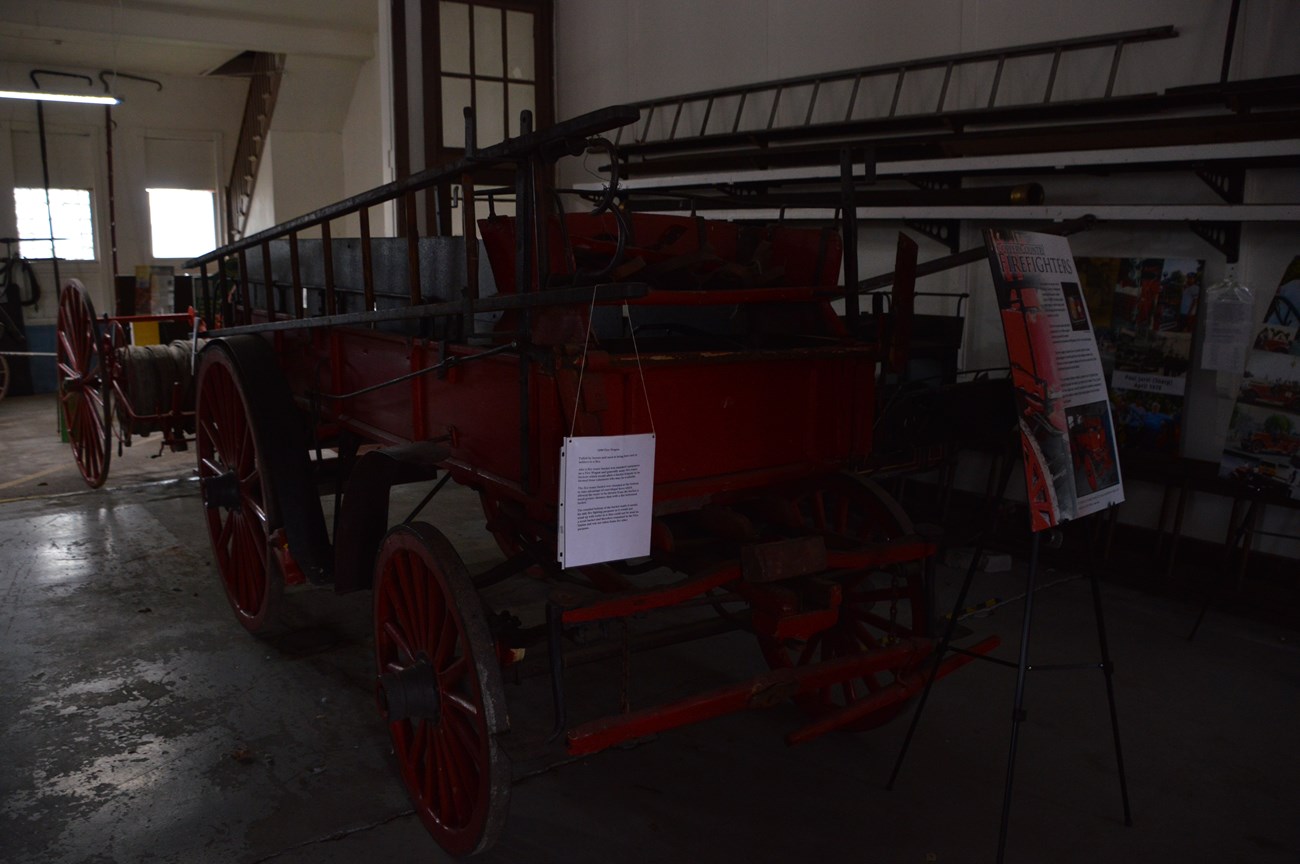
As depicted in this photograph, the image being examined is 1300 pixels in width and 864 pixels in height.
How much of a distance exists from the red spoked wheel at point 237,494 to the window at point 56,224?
8.36m

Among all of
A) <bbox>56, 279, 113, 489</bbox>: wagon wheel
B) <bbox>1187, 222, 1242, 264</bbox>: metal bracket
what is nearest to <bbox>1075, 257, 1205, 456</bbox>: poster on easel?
<bbox>1187, 222, 1242, 264</bbox>: metal bracket

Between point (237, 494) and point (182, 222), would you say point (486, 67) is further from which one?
point (182, 222)

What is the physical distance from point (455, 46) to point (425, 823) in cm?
589

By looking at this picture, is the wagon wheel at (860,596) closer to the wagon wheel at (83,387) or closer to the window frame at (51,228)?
the wagon wheel at (83,387)

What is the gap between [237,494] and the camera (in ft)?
11.2

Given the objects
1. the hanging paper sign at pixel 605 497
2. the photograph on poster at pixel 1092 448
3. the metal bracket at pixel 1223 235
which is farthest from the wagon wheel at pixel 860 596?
the metal bracket at pixel 1223 235

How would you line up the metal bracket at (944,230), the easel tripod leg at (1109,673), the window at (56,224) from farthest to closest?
the window at (56,224), the metal bracket at (944,230), the easel tripod leg at (1109,673)

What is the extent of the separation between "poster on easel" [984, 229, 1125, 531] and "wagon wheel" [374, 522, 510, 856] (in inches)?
46.3

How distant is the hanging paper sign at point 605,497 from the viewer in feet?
5.97

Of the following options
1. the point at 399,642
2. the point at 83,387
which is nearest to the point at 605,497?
the point at 399,642

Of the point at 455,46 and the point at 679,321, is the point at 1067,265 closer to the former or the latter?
the point at 679,321

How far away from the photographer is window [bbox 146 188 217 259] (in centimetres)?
1210

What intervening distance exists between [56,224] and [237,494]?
9.67m

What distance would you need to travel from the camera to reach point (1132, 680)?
3154 mm
